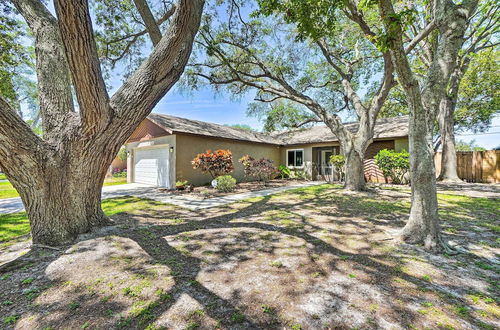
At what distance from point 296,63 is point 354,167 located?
19.5 ft

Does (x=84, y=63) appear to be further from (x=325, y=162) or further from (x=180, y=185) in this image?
(x=325, y=162)

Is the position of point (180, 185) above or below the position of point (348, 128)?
below

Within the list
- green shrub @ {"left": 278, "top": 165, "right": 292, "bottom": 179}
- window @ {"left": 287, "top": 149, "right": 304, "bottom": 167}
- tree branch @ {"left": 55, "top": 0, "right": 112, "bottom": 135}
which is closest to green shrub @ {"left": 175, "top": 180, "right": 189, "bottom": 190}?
tree branch @ {"left": 55, "top": 0, "right": 112, "bottom": 135}

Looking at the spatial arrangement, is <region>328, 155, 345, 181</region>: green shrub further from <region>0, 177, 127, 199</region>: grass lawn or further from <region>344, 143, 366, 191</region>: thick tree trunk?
<region>0, 177, 127, 199</region>: grass lawn

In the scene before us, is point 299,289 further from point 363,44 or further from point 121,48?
point 363,44

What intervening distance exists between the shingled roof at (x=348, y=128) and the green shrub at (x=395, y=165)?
1.23 metres

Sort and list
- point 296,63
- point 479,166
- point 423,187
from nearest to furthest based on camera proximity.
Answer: point 423,187 → point 296,63 → point 479,166

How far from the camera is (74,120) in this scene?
3.73 meters

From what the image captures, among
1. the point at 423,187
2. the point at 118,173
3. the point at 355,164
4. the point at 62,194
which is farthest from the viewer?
the point at 118,173

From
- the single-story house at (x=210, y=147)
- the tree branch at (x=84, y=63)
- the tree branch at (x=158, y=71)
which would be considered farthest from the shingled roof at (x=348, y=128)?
the tree branch at (x=84, y=63)

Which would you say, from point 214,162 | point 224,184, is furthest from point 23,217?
point 224,184

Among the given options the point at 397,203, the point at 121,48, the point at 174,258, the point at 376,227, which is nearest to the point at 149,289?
the point at 174,258

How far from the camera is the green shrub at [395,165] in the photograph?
11.2 m

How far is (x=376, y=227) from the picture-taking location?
14.6 ft
